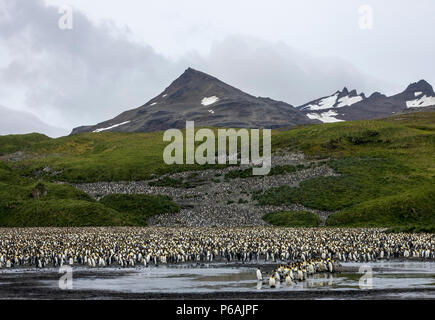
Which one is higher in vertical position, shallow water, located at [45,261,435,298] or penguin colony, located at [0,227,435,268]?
penguin colony, located at [0,227,435,268]

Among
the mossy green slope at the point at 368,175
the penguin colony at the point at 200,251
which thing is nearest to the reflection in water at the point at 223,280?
the penguin colony at the point at 200,251

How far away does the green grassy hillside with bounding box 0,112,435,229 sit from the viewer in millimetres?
77250

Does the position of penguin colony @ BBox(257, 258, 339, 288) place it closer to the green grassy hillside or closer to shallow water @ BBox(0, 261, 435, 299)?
shallow water @ BBox(0, 261, 435, 299)

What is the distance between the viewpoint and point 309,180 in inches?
3686

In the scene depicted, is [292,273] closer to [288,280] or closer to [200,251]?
[288,280]

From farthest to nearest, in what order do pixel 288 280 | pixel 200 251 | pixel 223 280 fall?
pixel 200 251, pixel 223 280, pixel 288 280

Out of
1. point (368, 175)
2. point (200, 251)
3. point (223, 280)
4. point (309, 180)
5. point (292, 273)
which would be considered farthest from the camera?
point (368, 175)

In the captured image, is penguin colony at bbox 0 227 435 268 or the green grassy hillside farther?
the green grassy hillside

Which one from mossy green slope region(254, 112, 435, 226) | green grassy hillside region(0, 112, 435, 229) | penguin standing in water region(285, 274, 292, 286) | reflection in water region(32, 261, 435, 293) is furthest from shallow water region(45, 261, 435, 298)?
mossy green slope region(254, 112, 435, 226)

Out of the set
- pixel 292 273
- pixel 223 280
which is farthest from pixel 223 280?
pixel 292 273

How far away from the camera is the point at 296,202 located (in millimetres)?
85312

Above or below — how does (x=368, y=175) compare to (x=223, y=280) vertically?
above

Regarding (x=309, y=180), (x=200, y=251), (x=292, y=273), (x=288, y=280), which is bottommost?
(x=288, y=280)

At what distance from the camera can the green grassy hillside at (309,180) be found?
7725 centimetres
